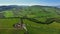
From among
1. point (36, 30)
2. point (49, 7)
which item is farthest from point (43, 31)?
point (49, 7)

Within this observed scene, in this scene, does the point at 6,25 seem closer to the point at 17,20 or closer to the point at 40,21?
the point at 17,20

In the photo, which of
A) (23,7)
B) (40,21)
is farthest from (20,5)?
(40,21)

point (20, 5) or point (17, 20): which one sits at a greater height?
point (20, 5)

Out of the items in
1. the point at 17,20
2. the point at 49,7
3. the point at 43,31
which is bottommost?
the point at 43,31

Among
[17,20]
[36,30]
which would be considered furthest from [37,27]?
[17,20]

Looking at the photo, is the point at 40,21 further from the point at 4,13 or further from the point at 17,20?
the point at 4,13

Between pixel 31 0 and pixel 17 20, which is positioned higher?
pixel 31 0
